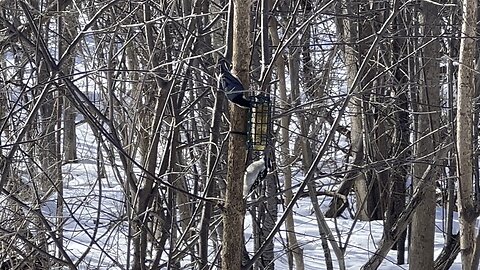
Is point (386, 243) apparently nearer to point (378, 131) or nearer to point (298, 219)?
point (378, 131)

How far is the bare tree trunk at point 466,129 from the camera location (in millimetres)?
4797

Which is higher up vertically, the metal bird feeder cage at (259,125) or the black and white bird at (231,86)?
the black and white bird at (231,86)

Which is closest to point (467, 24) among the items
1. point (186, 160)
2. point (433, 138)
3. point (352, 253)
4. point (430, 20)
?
point (430, 20)

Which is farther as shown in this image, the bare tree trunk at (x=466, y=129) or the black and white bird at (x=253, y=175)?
the bare tree trunk at (x=466, y=129)

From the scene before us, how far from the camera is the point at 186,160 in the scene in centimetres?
663

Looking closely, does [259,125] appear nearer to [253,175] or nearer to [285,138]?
[253,175]

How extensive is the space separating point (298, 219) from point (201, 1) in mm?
4826

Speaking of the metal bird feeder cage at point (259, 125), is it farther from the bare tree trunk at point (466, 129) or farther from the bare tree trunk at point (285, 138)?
the bare tree trunk at point (285, 138)

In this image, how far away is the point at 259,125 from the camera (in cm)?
290

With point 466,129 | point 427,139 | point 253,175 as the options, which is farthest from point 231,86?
point 427,139

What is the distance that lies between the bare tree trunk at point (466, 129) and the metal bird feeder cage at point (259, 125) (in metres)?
2.18

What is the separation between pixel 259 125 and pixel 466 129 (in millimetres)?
2444

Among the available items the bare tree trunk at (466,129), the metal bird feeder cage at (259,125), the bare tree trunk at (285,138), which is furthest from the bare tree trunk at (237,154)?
the bare tree trunk at (285,138)

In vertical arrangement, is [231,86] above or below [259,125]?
above
